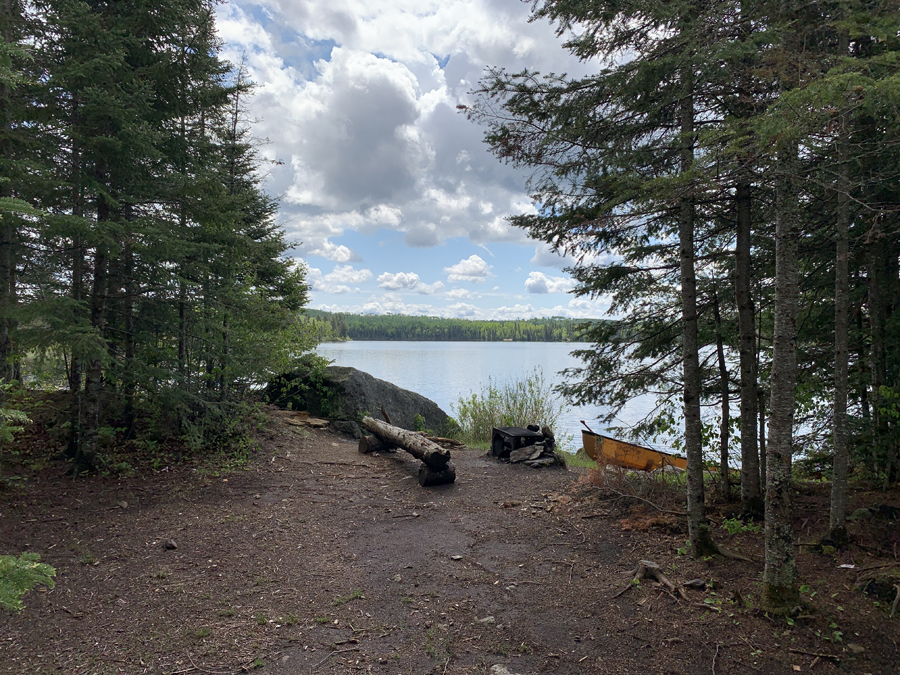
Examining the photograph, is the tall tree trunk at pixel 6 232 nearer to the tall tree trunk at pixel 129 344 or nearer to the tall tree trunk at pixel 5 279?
the tall tree trunk at pixel 5 279

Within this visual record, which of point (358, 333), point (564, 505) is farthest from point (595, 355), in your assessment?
point (358, 333)

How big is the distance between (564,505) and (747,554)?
2336 mm

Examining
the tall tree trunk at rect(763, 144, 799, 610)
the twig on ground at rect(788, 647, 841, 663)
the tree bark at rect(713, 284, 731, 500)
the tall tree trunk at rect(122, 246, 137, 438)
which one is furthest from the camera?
the tall tree trunk at rect(122, 246, 137, 438)

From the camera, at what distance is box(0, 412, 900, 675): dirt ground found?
322 centimetres

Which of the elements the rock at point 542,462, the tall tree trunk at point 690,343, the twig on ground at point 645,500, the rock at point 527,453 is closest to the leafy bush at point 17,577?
the tall tree trunk at point 690,343

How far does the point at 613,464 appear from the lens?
6707 mm

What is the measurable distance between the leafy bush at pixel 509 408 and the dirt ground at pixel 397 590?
5.61 metres

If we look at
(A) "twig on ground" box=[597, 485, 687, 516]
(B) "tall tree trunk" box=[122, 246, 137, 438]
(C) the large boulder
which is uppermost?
(B) "tall tree trunk" box=[122, 246, 137, 438]

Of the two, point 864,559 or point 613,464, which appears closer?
point 864,559

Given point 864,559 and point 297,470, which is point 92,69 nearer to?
point 297,470

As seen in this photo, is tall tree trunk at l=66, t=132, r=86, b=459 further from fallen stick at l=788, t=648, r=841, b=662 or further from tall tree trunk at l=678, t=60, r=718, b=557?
fallen stick at l=788, t=648, r=841, b=662

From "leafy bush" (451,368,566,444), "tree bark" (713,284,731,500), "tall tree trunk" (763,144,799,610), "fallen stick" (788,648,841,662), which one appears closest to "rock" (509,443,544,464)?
"leafy bush" (451,368,566,444)

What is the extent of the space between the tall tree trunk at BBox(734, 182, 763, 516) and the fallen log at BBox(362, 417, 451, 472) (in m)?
4.08

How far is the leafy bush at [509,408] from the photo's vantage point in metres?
12.5
